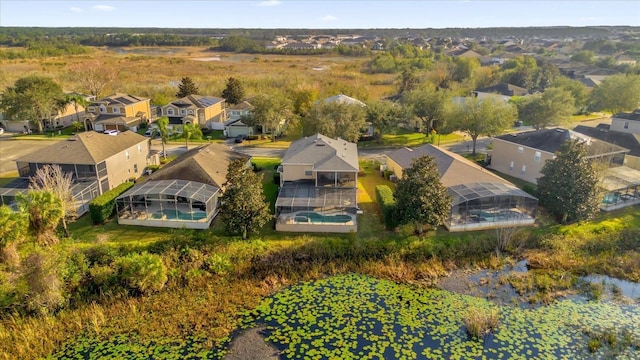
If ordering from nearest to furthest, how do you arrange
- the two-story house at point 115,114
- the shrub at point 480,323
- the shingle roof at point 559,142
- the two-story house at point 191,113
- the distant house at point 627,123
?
the shrub at point 480,323
the shingle roof at point 559,142
the distant house at point 627,123
the two-story house at point 115,114
the two-story house at point 191,113

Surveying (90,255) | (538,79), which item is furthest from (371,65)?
(90,255)

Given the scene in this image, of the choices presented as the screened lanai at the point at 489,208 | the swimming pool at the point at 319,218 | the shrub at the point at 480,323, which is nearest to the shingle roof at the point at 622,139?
the screened lanai at the point at 489,208

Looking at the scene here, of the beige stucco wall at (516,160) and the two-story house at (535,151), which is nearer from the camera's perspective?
the two-story house at (535,151)

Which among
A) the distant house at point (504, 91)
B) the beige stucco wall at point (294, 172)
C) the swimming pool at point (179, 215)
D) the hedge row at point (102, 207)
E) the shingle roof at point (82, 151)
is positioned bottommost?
the swimming pool at point (179, 215)

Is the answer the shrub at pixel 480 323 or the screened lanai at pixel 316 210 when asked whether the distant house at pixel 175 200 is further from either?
the shrub at pixel 480 323

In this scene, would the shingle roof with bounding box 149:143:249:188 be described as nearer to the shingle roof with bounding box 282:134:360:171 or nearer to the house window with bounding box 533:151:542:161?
the shingle roof with bounding box 282:134:360:171

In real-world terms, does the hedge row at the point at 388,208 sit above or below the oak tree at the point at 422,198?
below

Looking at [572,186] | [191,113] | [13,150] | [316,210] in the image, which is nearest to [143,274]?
[316,210]

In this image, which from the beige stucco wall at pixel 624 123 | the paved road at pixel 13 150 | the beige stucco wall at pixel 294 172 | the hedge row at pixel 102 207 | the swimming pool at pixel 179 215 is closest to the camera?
the hedge row at pixel 102 207
